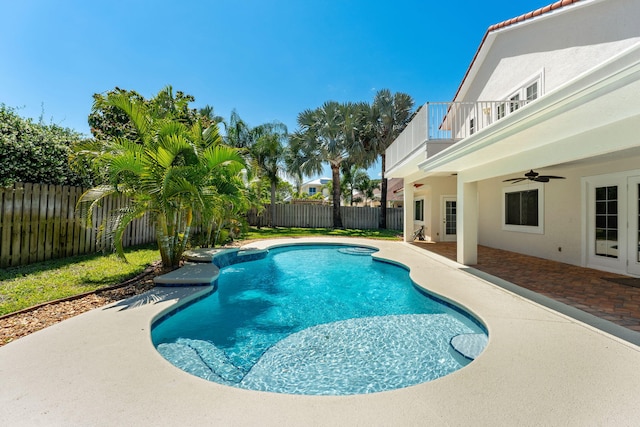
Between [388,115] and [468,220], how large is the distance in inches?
552

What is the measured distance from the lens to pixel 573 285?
20.0 ft

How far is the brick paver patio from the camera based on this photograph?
15.0 feet

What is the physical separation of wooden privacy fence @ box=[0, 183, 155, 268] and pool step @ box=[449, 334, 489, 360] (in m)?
9.62

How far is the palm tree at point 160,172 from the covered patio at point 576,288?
23.2 feet

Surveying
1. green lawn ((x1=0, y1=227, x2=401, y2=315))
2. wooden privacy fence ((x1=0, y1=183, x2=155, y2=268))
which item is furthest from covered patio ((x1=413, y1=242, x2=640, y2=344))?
wooden privacy fence ((x1=0, y1=183, x2=155, y2=268))

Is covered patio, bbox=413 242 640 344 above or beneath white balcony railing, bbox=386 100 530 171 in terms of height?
beneath

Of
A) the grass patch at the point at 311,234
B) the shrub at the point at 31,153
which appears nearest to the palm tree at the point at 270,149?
the grass patch at the point at 311,234

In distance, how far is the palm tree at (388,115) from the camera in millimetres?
20266

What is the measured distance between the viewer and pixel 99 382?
8.64 ft

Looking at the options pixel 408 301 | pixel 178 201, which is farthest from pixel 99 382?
pixel 408 301

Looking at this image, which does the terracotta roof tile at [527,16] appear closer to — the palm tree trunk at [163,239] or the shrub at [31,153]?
the palm tree trunk at [163,239]

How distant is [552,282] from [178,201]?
8.92 m

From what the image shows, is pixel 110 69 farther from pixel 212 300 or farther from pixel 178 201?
pixel 212 300

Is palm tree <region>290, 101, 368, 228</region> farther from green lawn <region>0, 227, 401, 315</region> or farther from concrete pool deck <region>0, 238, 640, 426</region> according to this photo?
concrete pool deck <region>0, 238, 640, 426</region>
